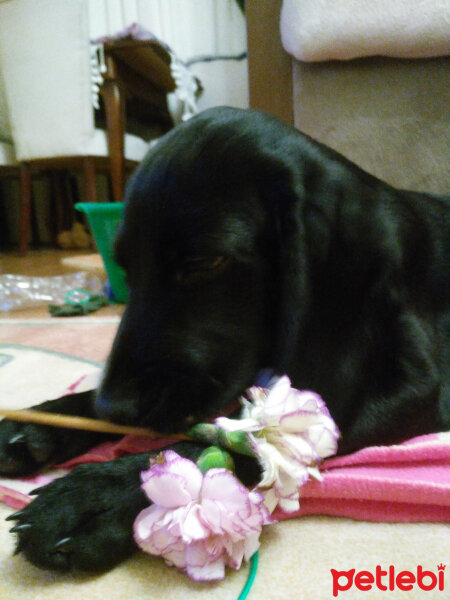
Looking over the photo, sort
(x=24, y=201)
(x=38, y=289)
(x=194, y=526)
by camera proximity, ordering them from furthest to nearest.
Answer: (x=24, y=201), (x=38, y=289), (x=194, y=526)

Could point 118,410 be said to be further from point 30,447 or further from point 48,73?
point 48,73

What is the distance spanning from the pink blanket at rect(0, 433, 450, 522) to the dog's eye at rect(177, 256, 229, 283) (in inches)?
10.7

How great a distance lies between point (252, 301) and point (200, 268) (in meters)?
0.10

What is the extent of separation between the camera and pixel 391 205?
88 centimetres

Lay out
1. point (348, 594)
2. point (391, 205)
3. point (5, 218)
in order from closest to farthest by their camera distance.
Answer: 1. point (348, 594)
2. point (391, 205)
3. point (5, 218)

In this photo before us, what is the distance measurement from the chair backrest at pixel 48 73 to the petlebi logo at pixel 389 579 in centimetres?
332

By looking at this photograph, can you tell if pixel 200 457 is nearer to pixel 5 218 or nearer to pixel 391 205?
pixel 391 205

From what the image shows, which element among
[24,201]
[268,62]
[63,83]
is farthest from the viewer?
[24,201]

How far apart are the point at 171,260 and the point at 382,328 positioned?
0.34 meters

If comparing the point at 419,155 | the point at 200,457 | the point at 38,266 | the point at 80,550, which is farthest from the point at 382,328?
the point at 38,266

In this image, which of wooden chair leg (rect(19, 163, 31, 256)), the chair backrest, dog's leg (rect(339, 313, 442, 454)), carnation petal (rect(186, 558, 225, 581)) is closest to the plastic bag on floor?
the chair backrest

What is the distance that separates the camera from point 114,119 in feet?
11.1

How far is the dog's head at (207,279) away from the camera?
72 cm

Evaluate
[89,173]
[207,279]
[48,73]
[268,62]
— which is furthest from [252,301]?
[89,173]
